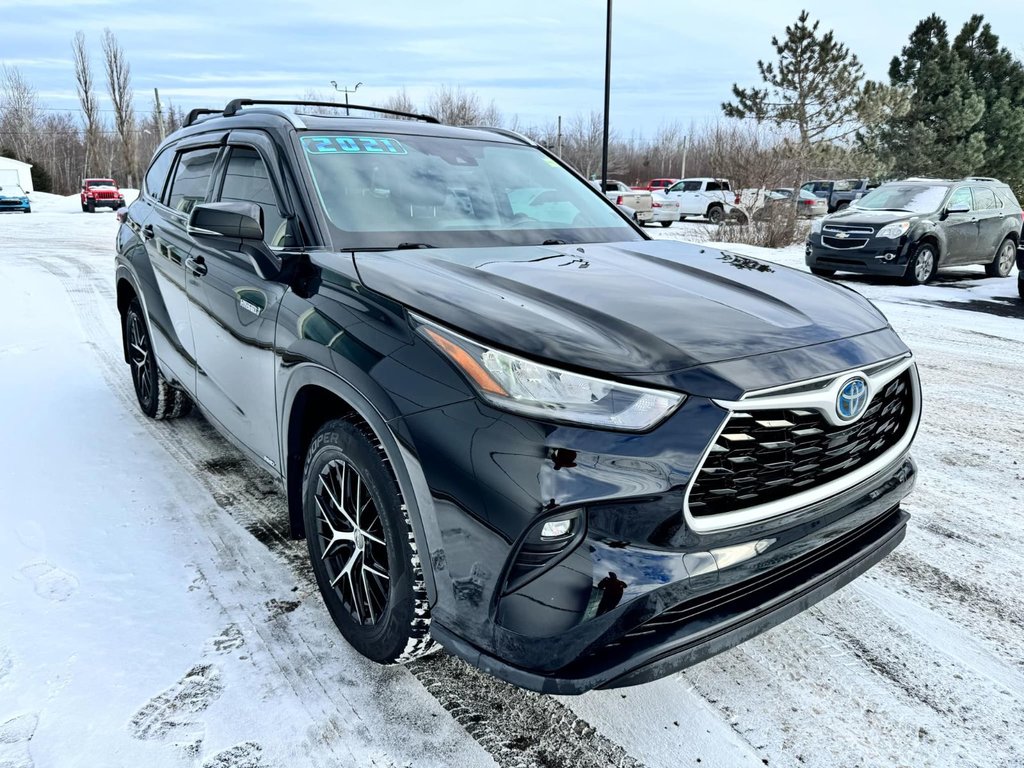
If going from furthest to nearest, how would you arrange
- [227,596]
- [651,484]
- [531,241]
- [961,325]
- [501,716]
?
[961,325] → [531,241] → [227,596] → [501,716] → [651,484]

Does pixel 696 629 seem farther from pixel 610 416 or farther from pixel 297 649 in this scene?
pixel 297 649

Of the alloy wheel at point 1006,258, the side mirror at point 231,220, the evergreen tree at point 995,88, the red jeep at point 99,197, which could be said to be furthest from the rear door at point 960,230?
the red jeep at point 99,197

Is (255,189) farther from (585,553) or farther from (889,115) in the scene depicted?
(889,115)

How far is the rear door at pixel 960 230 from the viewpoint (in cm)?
1190

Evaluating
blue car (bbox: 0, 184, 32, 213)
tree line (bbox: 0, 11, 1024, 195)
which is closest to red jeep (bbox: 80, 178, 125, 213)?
blue car (bbox: 0, 184, 32, 213)

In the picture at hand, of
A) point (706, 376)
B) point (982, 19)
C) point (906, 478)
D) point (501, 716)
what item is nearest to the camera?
point (706, 376)

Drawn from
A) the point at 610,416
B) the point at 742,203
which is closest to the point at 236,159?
the point at 610,416

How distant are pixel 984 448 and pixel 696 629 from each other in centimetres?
358

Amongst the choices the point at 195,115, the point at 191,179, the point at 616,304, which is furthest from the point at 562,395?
the point at 195,115

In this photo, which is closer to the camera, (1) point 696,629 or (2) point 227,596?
(1) point 696,629

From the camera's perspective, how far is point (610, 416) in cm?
182

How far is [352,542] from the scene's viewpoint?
2373 millimetres

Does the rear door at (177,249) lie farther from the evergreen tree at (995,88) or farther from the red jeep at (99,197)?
the red jeep at (99,197)

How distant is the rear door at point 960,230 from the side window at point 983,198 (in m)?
0.16
